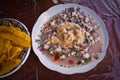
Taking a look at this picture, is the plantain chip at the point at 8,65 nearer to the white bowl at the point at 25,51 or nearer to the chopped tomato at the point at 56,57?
the white bowl at the point at 25,51

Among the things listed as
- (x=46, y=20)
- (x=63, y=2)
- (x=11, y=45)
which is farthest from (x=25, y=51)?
(x=63, y=2)

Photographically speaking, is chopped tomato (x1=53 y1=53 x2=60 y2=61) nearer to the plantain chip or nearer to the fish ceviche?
the fish ceviche

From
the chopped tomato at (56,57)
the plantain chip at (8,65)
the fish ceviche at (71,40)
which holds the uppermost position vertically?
the fish ceviche at (71,40)

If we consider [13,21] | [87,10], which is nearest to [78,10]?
[87,10]

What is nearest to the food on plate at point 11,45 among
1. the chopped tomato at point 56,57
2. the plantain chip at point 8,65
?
the plantain chip at point 8,65

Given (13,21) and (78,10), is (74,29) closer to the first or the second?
(78,10)

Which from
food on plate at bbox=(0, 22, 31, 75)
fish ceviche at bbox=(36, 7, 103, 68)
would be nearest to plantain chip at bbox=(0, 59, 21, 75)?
food on plate at bbox=(0, 22, 31, 75)

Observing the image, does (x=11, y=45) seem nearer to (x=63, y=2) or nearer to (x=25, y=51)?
(x=25, y=51)

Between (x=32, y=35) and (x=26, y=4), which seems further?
(x=26, y=4)
